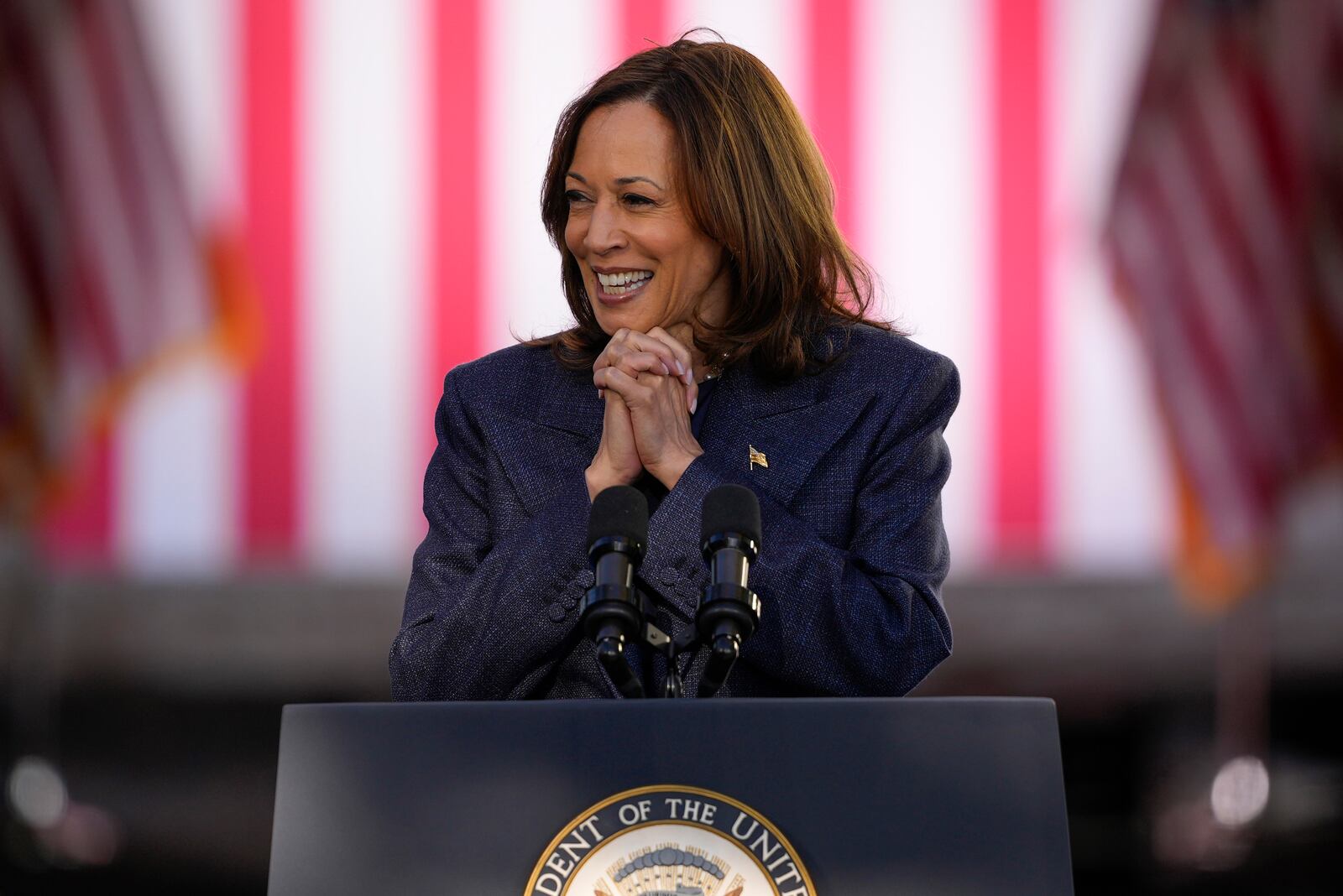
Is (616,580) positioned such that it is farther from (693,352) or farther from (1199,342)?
(1199,342)

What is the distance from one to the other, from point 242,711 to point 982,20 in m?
2.90

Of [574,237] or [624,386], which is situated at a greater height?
[574,237]

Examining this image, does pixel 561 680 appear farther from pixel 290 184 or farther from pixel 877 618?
pixel 290 184

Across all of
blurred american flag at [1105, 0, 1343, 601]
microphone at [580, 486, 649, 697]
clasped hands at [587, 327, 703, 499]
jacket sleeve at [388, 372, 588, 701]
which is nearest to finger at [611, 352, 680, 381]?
clasped hands at [587, 327, 703, 499]

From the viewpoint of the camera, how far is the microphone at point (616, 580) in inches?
41.7

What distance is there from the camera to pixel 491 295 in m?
4.37

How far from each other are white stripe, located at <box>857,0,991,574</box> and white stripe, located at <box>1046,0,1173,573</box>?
209mm

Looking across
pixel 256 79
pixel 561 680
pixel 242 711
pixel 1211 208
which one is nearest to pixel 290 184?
pixel 256 79

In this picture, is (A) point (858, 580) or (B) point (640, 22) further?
(B) point (640, 22)

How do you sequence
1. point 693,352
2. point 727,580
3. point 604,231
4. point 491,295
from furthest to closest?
point 491,295
point 693,352
point 604,231
point 727,580

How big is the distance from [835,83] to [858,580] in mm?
3296

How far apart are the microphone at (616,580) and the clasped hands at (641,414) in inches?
9.5

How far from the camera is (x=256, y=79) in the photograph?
4.40m

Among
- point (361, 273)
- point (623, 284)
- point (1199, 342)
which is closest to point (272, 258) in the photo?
point (361, 273)
